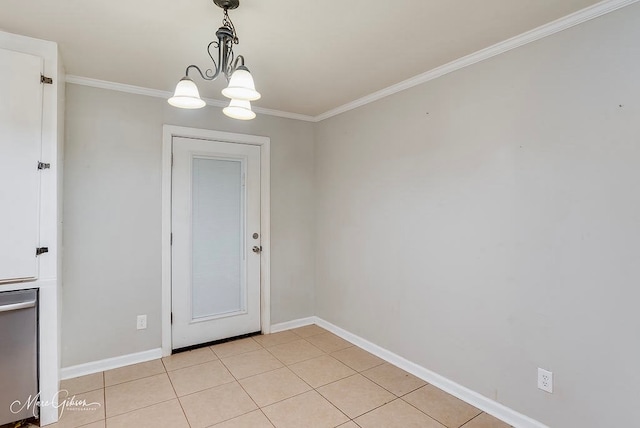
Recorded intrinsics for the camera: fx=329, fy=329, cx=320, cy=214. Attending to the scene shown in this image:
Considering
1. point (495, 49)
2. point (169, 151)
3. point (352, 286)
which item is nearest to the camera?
point (495, 49)

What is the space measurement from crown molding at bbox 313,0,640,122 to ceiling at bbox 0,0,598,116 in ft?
0.15

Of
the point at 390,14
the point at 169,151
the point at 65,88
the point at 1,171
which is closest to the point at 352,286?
the point at 169,151

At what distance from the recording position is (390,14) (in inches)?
71.7

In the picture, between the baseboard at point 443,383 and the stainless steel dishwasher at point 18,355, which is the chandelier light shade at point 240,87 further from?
the baseboard at point 443,383

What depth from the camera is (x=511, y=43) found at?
2.07 metres

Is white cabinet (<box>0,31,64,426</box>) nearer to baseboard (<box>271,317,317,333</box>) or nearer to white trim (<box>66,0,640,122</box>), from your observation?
white trim (<box>66,0,640,122</box>)

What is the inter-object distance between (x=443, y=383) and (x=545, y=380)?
747 millimetres

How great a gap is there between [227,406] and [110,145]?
230cm

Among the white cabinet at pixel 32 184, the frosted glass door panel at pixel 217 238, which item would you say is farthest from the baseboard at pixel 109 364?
the white cabinet at pixel 32 184

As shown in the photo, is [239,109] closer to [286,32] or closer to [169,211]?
[286,32]

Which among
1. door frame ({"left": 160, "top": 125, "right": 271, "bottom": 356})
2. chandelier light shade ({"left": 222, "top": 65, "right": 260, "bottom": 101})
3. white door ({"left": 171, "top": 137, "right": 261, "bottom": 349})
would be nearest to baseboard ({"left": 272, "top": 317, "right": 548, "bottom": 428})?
door frame ({"left": 160, "top": 125, "right": 271, "bottom": 356})

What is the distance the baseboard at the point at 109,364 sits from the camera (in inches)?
104

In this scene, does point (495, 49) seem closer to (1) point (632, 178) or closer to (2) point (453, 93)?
(2) point (453, 93)

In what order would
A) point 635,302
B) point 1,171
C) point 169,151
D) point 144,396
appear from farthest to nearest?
point 169,151 → point 144,396 → point 1,171 → point 635,302
